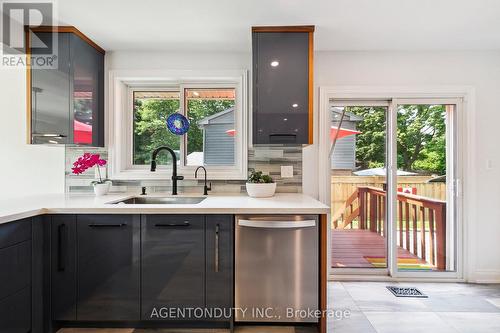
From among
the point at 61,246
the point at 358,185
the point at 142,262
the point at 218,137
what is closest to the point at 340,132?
the point at 358,185

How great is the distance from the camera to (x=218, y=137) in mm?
2988

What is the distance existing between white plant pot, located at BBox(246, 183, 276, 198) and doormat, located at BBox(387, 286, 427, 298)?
1481 mm

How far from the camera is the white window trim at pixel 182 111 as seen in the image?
111 inches

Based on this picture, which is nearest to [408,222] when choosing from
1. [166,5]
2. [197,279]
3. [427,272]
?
[427,272]

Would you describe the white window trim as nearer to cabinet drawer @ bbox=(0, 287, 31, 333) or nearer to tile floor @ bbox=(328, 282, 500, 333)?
cabinet drawer @ bbox=(0, 287, 31, 333)

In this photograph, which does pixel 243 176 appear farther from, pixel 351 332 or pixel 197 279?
pixel 351 332

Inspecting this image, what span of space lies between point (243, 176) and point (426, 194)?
192 cm

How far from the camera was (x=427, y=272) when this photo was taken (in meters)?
2.91

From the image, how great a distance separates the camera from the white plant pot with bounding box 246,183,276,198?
8.13ft

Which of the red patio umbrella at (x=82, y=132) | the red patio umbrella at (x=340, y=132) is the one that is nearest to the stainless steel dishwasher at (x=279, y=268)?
the red patio umbrella at (x=340, y=132)

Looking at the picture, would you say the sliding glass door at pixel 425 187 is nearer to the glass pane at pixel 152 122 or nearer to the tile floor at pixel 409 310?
the tile floor at pixel 409 310

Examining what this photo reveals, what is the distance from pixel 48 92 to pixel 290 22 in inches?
81.6

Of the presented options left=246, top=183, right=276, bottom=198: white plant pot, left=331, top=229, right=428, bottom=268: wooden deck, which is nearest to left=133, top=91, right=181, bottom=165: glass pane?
left=246, top=183, right=276, bottom=198: white plant pot

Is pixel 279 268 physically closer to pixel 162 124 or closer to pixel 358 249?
pixel 358 249
